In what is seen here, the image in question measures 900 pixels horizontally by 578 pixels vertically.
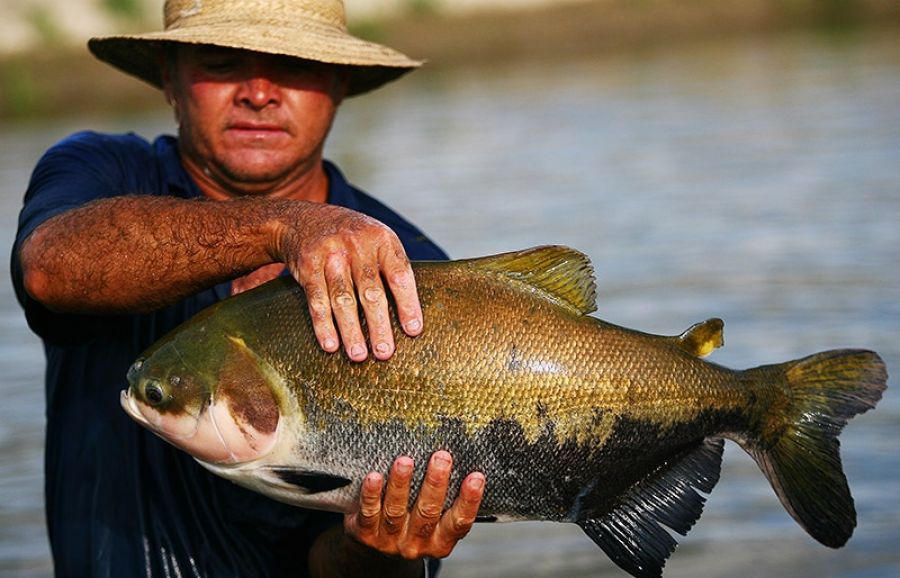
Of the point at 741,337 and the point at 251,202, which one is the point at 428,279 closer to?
the point at 251,202

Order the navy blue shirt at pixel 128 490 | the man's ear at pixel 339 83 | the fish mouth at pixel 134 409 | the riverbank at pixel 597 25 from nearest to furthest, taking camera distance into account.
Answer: the fish mouth at pixel 134 409, the navy blue shirt at pixel 128 490, the man's ear at pixel 339 83, the riverbank at pixel 597 25

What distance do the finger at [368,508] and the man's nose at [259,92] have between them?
4.80 ft

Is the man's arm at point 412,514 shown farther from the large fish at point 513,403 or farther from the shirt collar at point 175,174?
the shirt collar at point 175,174

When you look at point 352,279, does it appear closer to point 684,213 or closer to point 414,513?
point 414,513

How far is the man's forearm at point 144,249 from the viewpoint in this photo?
3.60 meters

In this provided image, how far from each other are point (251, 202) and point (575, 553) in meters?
3.51

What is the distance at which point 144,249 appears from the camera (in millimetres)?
3623

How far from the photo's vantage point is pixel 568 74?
2700 cm

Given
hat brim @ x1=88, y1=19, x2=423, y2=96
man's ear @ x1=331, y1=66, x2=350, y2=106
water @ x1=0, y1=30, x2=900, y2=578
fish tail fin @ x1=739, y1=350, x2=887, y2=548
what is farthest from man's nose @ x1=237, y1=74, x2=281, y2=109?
water @ x1=0, y1=30, x2=900, y2=578

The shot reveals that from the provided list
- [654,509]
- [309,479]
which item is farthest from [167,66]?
[654,509]

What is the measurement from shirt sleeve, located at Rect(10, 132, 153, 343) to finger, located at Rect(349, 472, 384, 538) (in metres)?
1.01

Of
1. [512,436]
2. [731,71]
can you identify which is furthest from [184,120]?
[731,71]

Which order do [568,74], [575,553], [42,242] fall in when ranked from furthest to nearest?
1. [568,74]
2. [575,553]
3. [42,242]

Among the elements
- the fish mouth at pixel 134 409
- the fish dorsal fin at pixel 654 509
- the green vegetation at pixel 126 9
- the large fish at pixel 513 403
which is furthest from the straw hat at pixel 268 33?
the green vegetation at pixel 126 9
